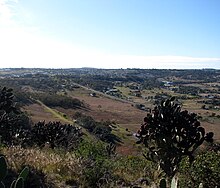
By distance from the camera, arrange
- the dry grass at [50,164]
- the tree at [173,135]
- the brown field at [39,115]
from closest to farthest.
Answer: the dry grass at [50,164], the tree at [173,135], the brown field at [39,115]

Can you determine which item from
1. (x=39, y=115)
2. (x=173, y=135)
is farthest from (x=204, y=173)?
(x=39, y=115)

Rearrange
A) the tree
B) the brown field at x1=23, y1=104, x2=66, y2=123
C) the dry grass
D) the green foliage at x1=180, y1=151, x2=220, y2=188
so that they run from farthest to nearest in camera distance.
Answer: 1. the brown field at x1=23, y1=104, x2=66, y2=123
2. the tree
3. the green foliage at x1=180, y1=151, x2=220, y2=188
4. the dry grass

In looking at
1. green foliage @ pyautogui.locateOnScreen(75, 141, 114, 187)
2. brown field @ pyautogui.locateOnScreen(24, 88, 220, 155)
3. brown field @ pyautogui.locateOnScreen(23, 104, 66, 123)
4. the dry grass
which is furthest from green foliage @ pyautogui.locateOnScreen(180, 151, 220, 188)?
brown field @ pyautogui.locateOnScreen(23, 104, 66, 123)

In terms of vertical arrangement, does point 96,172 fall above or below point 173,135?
below

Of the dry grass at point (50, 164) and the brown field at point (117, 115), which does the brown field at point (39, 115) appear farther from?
the dry grass at point (50, 164)

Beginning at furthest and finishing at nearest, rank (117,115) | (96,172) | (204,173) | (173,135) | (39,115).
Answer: (117,115), (39,115), (173,135), (204,173), (96,172)

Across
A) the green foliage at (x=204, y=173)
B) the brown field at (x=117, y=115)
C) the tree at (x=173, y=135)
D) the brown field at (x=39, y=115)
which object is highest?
the tree at (x=173, y=135)

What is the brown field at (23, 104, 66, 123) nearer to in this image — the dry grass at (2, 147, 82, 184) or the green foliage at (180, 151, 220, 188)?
the dry grass at (2, 147, 82, 184)

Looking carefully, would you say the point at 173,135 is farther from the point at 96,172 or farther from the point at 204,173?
the point at 96,172

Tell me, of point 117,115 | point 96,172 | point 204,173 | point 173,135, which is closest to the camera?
point 96,172

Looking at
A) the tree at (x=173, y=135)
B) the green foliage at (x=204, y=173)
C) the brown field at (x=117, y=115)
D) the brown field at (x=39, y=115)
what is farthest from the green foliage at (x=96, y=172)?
the brown field at (x=39, y=115)

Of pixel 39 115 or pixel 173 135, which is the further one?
pixel 39 115

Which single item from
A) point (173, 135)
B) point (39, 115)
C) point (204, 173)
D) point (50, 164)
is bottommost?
point (39, 115)

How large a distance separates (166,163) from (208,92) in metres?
138
